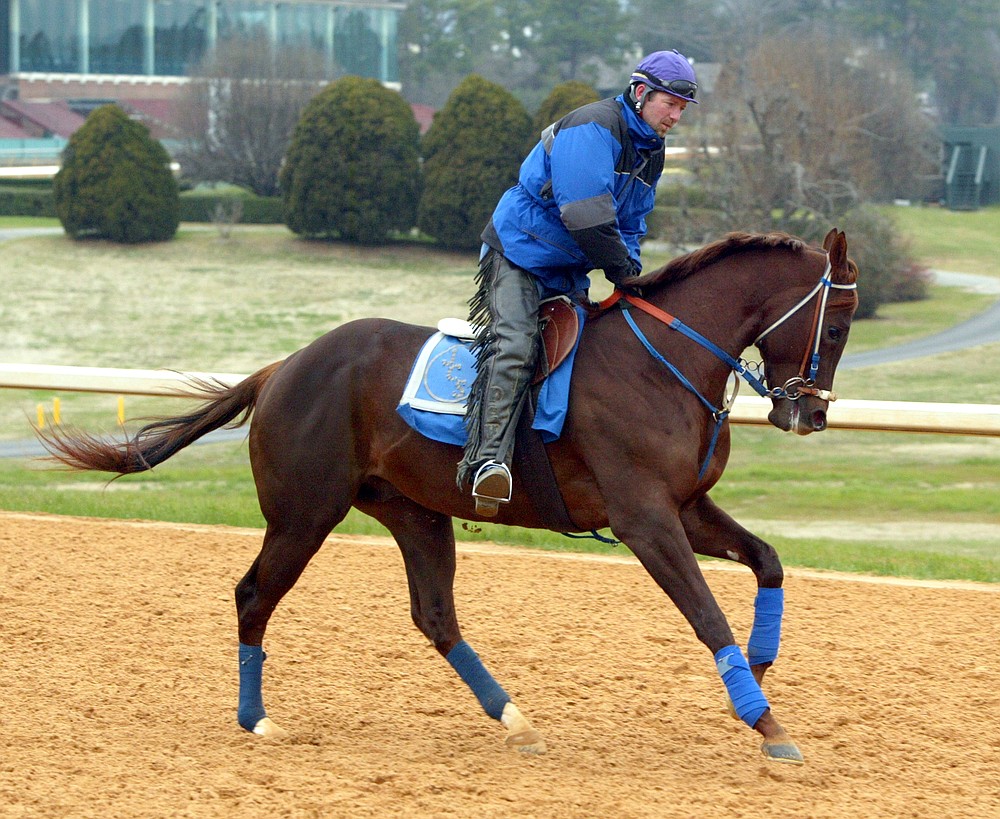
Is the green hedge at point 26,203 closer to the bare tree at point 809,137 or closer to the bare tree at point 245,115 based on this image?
the bare tree at point 245,115

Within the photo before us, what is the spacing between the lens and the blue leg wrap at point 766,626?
453 cm

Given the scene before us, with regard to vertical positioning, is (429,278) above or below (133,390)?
below

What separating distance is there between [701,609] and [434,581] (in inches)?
43.5

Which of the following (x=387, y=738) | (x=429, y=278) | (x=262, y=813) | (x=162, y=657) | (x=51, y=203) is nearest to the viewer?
(x=262, y=813)

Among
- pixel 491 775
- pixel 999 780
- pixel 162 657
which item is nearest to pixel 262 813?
pixel 491 775

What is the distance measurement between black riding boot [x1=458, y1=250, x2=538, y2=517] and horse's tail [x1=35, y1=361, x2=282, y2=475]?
0.98 metres

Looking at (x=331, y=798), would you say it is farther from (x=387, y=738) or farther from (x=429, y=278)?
(x=429, y=278)

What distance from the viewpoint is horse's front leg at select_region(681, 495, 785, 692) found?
14.9 ft

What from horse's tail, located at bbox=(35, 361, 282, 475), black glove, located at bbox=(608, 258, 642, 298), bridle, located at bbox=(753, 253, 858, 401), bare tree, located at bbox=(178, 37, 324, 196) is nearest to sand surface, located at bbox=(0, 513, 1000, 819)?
horse's tail, located at bbox=(35, 361, 282, 475)

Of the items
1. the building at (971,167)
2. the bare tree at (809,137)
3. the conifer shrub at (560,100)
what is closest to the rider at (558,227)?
the bare tree at (809,137)

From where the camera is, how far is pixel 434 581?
482 centimetres

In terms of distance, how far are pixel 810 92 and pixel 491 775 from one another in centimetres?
2953

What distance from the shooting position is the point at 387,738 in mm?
4586

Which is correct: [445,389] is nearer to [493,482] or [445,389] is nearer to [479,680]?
[493,482]
